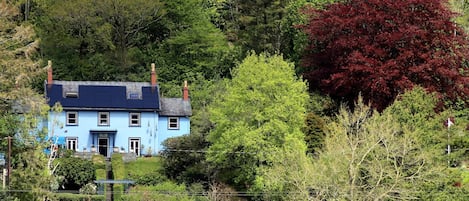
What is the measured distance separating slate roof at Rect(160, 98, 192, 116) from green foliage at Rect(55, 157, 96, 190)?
10171mm

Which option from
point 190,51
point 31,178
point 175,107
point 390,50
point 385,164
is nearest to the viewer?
point 385,164

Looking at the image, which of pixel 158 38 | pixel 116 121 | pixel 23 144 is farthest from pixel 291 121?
pixel 158 38

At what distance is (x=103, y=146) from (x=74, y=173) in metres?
9.42

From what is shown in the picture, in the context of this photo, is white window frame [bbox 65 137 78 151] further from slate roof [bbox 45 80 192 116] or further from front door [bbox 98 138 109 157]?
slate roof [bbox 45 80 192 116]

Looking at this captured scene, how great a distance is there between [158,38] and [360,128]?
32.6 m

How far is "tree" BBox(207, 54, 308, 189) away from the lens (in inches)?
1594

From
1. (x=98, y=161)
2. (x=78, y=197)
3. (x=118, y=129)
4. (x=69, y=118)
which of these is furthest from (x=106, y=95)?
(x=78, y=197)

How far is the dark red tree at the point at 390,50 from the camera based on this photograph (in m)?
44.2

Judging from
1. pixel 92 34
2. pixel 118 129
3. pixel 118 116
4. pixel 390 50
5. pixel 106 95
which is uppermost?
pixel 92 34

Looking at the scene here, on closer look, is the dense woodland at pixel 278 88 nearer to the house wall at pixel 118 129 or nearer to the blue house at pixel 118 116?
the blue house at pixel 118 116

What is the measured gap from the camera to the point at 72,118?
2119 inches

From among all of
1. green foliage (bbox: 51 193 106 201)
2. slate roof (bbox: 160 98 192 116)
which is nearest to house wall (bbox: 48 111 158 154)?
slate roof (bbox: 160 98 192 116)

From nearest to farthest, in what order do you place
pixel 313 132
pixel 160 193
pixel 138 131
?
pixel 160 193 < pixel 313 132 < pixel 138 131

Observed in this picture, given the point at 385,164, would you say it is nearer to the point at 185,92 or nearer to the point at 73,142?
the point at 185,92
